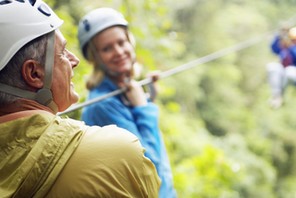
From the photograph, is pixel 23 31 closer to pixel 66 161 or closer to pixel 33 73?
pixel 33 73

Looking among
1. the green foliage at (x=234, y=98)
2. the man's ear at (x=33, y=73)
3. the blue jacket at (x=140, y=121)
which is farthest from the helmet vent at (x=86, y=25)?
the green foliage at (x=234, y=98)

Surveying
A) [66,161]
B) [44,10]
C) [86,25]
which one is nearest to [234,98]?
[86,25]

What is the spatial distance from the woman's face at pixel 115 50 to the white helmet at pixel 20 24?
95 centimetres

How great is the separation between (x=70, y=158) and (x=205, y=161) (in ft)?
17.4

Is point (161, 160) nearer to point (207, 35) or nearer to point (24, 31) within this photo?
point (24, 31)

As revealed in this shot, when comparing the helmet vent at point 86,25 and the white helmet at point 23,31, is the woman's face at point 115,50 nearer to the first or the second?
the helmet vent at point 86,25

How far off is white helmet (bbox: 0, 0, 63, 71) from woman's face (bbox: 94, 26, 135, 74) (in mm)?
947

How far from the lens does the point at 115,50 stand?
1.97 m

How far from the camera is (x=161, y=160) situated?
1825 mm

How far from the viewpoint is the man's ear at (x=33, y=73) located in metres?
0.94

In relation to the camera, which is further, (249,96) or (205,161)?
(249,96)

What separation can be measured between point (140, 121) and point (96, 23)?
1.48 feet

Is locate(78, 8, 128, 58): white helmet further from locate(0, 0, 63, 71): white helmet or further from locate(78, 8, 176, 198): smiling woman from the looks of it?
locate(0, 0, 63, 71): white helmet

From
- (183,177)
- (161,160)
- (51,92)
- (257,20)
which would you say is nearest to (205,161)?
(183,177)
